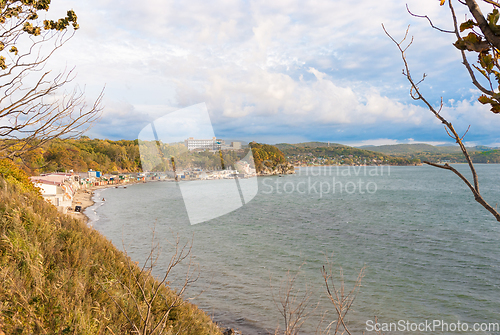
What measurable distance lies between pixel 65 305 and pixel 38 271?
2.67 feet

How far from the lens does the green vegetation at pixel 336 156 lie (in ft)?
543

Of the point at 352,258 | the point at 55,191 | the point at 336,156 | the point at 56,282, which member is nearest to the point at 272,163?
the point at 336,156

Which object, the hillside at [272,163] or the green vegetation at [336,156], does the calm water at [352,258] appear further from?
the green vegetation at [336,156]

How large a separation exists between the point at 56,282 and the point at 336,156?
7018 inches

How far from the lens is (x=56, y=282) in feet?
13.4

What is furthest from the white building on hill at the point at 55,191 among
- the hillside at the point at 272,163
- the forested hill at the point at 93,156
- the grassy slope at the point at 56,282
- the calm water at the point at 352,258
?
the hillside at the point at 272,163

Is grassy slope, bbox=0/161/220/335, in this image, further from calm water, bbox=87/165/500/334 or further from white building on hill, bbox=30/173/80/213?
white building on hill, bbox=30/173/80/213

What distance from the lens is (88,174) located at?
235ft

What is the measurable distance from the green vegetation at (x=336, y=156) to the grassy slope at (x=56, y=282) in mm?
169972

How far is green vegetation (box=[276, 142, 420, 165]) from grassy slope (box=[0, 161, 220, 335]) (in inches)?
6692

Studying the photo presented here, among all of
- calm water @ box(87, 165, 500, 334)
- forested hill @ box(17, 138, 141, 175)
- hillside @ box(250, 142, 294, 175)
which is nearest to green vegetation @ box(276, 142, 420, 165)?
hillside @ box(250, 142, 294, 175)

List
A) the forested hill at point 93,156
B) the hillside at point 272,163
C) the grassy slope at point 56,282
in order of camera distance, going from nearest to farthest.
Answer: the grassy slope at point 56,282 < the forested hill at point 93,156 < the hillside at point 272,163

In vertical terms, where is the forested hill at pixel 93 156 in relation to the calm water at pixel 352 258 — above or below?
above

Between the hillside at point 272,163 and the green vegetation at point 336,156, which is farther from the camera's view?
the green vegetation at point 336,156
